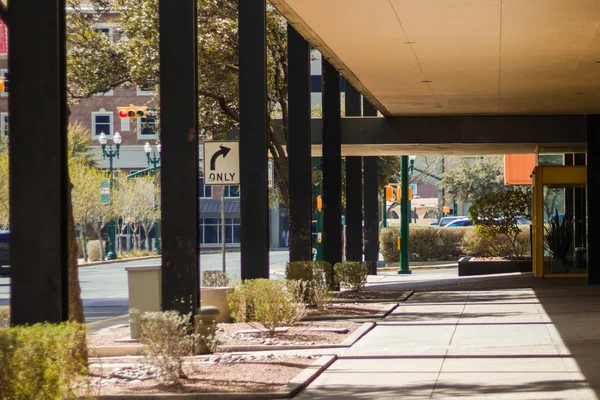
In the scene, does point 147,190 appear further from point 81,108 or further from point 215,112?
point 215,112

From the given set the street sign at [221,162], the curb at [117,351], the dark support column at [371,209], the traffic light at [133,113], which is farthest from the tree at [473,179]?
the curb at [117,351]

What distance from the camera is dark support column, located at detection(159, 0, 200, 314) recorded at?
40.2 ft

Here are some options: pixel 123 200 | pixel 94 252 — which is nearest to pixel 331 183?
pixel 94 252

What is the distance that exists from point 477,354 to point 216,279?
24.6ft

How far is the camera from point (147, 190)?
63656mm

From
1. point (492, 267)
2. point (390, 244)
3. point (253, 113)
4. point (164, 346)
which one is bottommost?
point (492, 267)

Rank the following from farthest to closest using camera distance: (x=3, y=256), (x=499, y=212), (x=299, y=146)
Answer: (x=3, y=256) → (x=499, y=212) → (x=299, y=146)

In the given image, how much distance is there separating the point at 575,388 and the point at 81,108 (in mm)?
70222

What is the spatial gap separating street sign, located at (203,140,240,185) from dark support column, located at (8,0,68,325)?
836 cm

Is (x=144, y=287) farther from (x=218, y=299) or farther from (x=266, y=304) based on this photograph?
(x=218, y=299)

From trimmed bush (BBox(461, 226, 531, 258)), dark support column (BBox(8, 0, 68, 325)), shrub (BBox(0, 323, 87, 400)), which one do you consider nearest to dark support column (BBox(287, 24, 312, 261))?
dark support column (BBox(8, 0, 68, 325))

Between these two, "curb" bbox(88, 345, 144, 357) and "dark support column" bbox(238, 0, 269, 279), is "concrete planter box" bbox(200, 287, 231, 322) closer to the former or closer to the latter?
"dark support column" bbox(238, 0, 269, 279)

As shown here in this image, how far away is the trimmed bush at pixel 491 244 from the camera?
136 feet

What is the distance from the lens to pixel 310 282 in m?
19.5
